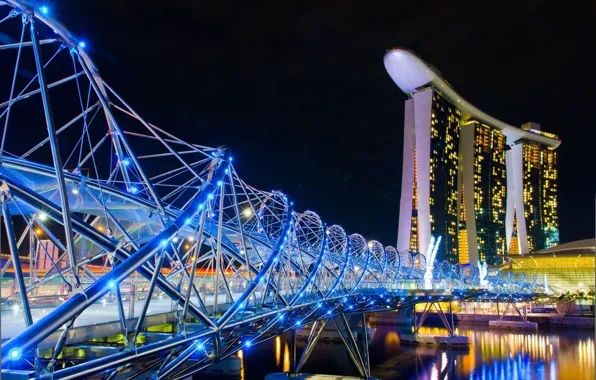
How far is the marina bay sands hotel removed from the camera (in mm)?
149375

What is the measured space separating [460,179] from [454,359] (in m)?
124

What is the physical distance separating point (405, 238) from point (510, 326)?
187 feet

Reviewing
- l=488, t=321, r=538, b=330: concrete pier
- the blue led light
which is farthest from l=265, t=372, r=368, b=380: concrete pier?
l=488, t=321, r=538, b=330: concrete pier

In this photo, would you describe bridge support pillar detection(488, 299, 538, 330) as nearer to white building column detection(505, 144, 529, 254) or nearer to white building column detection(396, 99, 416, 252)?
white building column detection(396, 99, 416, 252)

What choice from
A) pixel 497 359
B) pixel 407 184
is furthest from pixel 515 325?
pixel 407 184

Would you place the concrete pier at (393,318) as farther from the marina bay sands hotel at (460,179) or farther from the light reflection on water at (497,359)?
the marina bay sands hotel at (460,179)

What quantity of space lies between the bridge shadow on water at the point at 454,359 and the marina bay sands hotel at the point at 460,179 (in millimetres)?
75908

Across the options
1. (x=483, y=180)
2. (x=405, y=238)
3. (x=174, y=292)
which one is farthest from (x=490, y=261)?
(x=174, y=292)

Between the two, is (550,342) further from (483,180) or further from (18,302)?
(483,180)

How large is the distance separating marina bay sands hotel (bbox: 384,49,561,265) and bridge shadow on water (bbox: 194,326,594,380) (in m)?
75.9

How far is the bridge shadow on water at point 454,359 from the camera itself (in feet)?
158

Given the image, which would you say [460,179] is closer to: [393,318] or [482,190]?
[482,190]

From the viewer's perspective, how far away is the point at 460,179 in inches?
6850

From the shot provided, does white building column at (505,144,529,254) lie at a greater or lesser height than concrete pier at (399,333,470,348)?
greater
